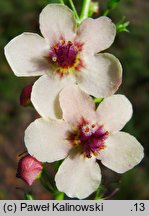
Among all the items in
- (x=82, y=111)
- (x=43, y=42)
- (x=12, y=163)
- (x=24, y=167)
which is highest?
(x=43, y=42)

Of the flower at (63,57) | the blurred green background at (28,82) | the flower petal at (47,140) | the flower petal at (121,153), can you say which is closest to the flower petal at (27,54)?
the flower at (63,57)

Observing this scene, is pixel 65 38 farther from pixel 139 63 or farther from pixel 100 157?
pixel 139 63

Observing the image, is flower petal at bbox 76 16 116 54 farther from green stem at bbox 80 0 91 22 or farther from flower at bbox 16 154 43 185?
flower at bbox 16 154 43 185

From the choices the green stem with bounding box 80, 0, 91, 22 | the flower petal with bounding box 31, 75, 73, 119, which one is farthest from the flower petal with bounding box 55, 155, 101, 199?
the green stem with bounding box 80, 0, 91, 22

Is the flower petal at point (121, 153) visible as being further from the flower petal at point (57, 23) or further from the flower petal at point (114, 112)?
the flower petal at point (57, 23)

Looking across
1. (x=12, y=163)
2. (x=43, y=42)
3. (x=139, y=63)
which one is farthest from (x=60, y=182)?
(x=139, y=63)

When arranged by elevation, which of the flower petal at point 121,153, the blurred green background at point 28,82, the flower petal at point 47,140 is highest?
the flower petal at point 47,140
